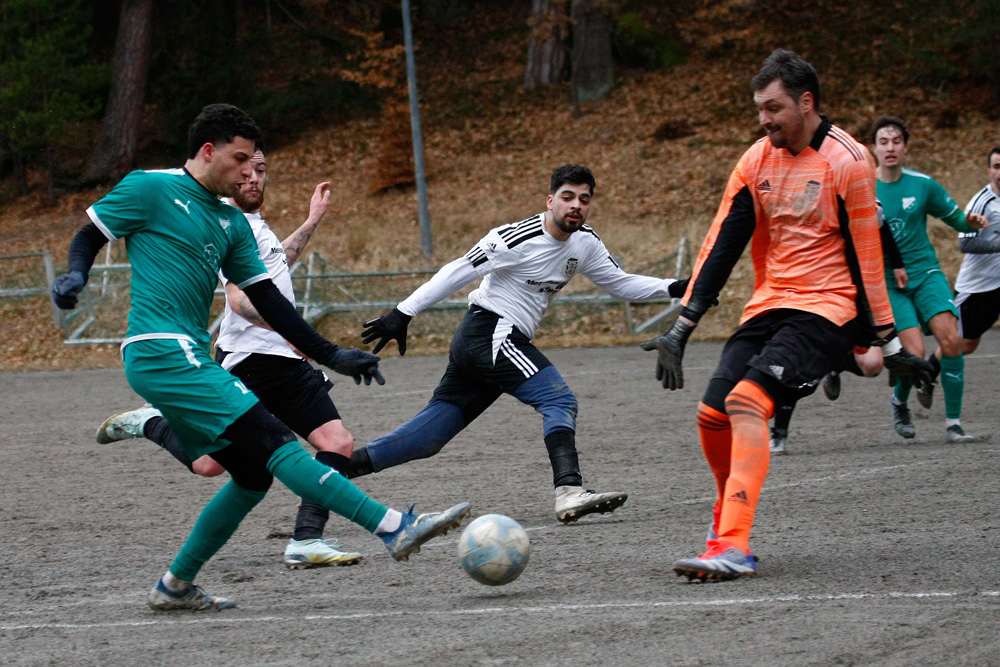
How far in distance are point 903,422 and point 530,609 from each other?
491 cm

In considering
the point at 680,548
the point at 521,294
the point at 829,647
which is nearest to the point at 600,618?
the point at 829,647

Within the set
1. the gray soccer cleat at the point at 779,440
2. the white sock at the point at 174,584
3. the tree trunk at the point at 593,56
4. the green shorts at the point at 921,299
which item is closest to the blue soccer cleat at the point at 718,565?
the white sock at the point at 174,584

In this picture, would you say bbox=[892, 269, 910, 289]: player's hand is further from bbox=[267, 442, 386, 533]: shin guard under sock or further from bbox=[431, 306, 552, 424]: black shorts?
bbox=[267, 442, 386, 533]: shin guard under sock

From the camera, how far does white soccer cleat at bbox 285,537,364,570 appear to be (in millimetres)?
5297

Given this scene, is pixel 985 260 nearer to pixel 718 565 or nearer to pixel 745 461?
pixel 745 461

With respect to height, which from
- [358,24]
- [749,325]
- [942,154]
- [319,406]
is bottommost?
[319,406]

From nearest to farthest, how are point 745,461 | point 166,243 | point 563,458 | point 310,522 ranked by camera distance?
1. point 166,243
2. point 745,461
3. point 310,522
4. point 563,458

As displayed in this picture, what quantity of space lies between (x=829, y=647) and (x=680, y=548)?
1.66 meters

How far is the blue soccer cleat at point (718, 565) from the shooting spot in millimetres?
4496

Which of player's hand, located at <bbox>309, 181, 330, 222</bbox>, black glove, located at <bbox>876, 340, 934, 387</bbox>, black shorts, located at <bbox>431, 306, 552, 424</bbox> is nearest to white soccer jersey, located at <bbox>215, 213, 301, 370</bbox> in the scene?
player's hand, located at <bbox>309, 181, 330, 222</bbox>

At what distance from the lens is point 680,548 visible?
5289mm

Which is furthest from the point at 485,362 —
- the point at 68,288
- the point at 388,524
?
the point at 68,288

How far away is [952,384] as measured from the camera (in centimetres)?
818

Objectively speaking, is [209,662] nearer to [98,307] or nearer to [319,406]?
[319,406]
